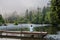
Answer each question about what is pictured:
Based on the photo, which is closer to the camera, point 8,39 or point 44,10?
point 8,39

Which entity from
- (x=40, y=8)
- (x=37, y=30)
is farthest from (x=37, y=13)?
(x=37, y=30)

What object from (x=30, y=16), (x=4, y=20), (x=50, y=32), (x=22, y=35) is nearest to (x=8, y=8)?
(x=4, y=20)

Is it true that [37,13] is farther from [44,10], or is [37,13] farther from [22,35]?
[22,35]

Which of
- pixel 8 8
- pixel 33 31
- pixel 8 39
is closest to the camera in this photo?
pixel 8 39

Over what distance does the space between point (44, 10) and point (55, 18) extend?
250 millimetres

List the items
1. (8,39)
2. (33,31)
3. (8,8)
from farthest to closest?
1. (8,8)
2. (33,31)
3. (8,39)

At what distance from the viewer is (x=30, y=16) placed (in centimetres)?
290

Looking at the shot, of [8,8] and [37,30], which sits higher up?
Result: [8,8]

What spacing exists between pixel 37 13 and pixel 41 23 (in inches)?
8.0

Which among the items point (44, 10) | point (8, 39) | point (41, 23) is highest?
point (44, 10)

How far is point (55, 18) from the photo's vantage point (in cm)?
298

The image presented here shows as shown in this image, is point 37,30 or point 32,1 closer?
point 37,30

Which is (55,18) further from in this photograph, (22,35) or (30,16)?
(22,35)

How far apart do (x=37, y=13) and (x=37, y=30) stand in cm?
34
